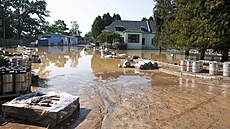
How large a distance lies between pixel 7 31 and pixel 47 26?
1940 cm

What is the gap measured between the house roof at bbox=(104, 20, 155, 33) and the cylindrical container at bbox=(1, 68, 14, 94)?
1592 inches

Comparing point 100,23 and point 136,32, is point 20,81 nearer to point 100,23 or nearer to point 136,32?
point 136,32

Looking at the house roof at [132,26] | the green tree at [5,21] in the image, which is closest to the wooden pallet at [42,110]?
the house roof at [132,26]

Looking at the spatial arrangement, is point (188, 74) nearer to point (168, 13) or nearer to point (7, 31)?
point (168, 13)

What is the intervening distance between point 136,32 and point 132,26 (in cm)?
268

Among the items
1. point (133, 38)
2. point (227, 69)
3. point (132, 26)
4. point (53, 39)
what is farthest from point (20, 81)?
point (53, 39)

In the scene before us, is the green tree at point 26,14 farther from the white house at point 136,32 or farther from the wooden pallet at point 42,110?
the wooden pallet at point 42,110

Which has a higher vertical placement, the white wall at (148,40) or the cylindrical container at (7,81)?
the white wall at (148,40)

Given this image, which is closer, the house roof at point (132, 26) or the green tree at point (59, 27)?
the house roof at point (132, 26)

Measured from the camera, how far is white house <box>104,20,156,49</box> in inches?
1838

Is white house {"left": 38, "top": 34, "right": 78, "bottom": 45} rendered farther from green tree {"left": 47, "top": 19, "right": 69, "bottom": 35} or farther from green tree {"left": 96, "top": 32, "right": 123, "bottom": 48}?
green tree {"left": 96, "top": 32, "right": 123, "bottom": 48}

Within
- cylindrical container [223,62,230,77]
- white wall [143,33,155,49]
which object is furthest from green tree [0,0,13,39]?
cylindrical container [223,62,230,77]

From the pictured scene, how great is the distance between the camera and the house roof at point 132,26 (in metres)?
47.8

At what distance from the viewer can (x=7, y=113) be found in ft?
19.7
